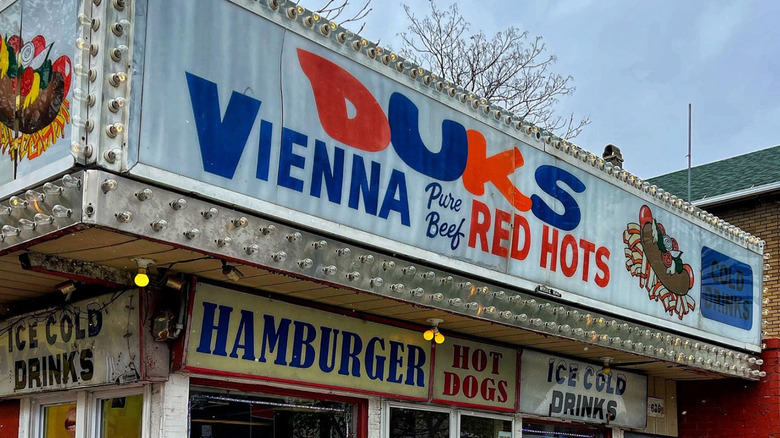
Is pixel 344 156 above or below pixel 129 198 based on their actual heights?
Result: above

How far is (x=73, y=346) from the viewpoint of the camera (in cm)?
711

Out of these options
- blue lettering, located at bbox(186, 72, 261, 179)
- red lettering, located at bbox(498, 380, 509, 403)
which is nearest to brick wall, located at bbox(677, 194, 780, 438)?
red lettering, located at bbox(498, 380, 509, 403)

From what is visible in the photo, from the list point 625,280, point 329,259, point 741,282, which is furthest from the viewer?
point 741,282

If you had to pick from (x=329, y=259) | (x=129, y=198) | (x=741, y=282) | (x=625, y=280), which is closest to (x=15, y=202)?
(x=129, y=198)

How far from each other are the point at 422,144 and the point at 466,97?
2.64 ft

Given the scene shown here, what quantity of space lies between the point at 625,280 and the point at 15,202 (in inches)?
268

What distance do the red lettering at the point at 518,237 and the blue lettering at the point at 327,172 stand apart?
240cm

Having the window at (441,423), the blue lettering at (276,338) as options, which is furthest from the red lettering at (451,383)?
the blue lettering at (276,338)

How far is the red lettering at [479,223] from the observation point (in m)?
7.95

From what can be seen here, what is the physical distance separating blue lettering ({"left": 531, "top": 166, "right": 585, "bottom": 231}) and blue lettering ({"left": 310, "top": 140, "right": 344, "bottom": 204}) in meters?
2.70

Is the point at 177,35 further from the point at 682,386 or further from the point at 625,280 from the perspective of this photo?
the point at 682,386

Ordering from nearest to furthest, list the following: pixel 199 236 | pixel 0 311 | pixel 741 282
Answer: pixel 199 236
pixel 0 311
pixel 741 282

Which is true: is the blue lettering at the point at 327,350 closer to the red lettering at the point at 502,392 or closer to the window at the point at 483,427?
the window at the point at 483,427

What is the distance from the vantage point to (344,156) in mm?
6688
